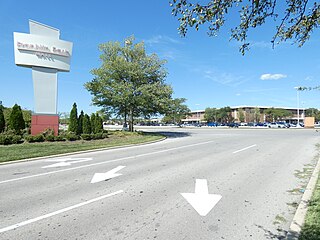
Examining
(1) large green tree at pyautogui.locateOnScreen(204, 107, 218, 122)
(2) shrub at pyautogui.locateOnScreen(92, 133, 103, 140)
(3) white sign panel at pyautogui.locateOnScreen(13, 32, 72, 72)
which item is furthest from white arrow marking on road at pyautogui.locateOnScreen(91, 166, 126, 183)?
(1) large green tree at pyautogui.locateOnScreen(204, 107, 218, 122)

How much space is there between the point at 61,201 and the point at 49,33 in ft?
59.6

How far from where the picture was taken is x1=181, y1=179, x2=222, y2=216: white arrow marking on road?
14.7 ft

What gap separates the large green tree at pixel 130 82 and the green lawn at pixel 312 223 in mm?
18734

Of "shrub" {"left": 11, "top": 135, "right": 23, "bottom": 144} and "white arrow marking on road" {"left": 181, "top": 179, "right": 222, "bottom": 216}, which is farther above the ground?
"shrub" {"left": 11, "top": 135, "right": 23, "bottom": 144}

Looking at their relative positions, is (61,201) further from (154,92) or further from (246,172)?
(154,92)

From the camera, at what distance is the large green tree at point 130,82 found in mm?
22562

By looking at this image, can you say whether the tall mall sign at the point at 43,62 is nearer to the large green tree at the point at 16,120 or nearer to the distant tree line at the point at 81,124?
the large green tree at the point at 16,120

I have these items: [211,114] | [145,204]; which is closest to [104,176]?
[145,204]

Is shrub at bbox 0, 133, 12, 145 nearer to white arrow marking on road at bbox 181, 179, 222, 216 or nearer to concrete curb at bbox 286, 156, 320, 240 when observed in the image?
white arrow marking on road at bbox 181, 179, 222, 216

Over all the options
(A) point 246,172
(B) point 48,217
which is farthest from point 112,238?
(A) point 246,172

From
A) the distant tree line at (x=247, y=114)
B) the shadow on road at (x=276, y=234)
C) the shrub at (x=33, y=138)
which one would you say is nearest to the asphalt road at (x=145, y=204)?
the shadow on road at (x=276, y=234)

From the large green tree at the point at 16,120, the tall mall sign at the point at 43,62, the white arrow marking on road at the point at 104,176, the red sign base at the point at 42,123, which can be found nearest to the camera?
the white arrow marking on road at the point at 104,176

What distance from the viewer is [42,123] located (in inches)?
718

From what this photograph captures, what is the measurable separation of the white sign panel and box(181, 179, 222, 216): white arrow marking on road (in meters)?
17.6
